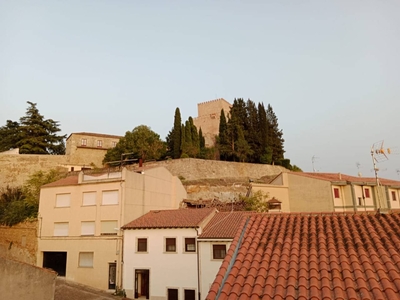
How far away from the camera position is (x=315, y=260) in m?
5.46

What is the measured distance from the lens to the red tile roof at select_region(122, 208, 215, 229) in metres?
20.8

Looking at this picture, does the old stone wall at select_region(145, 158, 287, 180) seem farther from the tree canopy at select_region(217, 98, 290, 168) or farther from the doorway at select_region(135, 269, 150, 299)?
the doorway at select_region(135, 269, 150, 299)

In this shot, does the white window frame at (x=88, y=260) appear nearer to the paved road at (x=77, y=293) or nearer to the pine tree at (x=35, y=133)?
the paved road at (x=77, y=293)

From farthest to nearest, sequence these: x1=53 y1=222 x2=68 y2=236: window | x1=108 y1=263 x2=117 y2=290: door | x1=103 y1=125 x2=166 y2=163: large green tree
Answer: x1=103 y1=125 x2=166 y2=163: large green tree, x1=53 y1=222 x2=68 y2=236: window, x1=108 y1=263 x2=117 y2=290: door

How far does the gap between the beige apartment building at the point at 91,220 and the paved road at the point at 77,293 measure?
0.68 metres

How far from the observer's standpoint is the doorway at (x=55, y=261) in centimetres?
2495

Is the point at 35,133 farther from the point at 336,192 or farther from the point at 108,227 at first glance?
the point at 336,192

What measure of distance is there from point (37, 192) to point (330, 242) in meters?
33.5

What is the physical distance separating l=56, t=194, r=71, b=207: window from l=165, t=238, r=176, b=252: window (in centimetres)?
993

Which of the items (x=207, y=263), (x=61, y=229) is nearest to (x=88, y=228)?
(x=61, y=229)

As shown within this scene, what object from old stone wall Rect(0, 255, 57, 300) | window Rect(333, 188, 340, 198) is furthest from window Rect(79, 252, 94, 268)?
window Rect(333, 188, 340, 198)

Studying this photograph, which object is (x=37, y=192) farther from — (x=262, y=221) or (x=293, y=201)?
(x=262, y=221)

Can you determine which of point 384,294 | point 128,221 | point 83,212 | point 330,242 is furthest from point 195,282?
point 384,294

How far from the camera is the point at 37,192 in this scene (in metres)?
32.2
